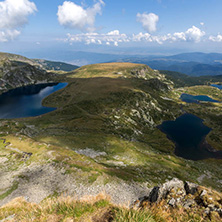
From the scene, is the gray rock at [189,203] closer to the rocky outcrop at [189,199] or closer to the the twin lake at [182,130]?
the rocky outcrop at [189,199]

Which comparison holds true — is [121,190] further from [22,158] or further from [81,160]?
[22,158]

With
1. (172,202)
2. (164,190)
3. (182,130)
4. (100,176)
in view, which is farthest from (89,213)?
(182,130)

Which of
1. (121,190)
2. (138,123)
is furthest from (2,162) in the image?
(138,123)

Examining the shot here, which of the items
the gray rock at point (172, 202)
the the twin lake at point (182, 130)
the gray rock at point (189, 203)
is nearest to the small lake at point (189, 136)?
the the twin lake at point (182, 130)

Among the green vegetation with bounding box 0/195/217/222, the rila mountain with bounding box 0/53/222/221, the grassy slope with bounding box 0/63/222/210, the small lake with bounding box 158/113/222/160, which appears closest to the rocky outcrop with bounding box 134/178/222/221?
the rila mountain with bounding box 0/53/222/221

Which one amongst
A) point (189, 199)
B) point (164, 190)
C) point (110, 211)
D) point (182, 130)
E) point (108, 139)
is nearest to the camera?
point (110, 211)

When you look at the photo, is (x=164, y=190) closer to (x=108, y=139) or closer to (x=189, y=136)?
(x=108, y=139)

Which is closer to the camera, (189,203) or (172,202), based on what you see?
(172,202)
